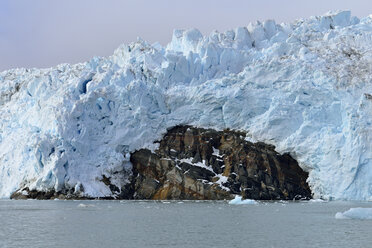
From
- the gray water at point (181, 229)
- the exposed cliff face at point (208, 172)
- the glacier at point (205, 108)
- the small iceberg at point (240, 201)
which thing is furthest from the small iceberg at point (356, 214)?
the exposed cliff face at point (208, 172)

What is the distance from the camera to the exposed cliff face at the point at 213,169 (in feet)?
142

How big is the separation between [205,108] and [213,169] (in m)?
5.34

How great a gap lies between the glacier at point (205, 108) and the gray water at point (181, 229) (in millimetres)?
12992

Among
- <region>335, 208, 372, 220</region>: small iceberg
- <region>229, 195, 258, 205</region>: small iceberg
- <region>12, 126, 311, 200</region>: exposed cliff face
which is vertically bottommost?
<region>335, 208, 372, 220</region>: small iceberg

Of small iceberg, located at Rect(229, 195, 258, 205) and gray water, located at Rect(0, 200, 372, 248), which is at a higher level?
small iceberg, located at Rect(229, 195, 258, 205)

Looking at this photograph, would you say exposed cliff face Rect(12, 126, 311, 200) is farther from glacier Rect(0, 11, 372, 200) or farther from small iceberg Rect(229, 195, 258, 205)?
small iceberg Rect(229, 195, 258, 205)

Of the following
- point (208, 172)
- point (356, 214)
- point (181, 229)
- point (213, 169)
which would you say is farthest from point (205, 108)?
point (181, 229)

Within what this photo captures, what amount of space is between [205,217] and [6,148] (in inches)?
1063

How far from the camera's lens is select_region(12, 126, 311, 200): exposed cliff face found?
1709 inches

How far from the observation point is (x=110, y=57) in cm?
5488

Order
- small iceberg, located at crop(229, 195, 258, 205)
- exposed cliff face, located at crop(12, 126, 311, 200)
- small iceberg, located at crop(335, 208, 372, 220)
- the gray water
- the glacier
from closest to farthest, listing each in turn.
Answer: the gray water
small iceberg, located at crop(335, 208, 372, 220)
small iceberg, located at crop(229, 195, 258, 205)
the glacier
exposed cliff face, located at crop(12, 126, 311, 200)

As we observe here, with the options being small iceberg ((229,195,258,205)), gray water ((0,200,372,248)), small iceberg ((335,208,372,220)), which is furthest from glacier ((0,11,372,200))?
small iceberg ((335,208,372,220))

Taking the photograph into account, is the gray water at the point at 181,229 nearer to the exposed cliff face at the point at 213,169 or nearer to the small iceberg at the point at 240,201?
the small iceberg at the point at 240,201

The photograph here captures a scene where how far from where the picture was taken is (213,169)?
44562 millimetres
